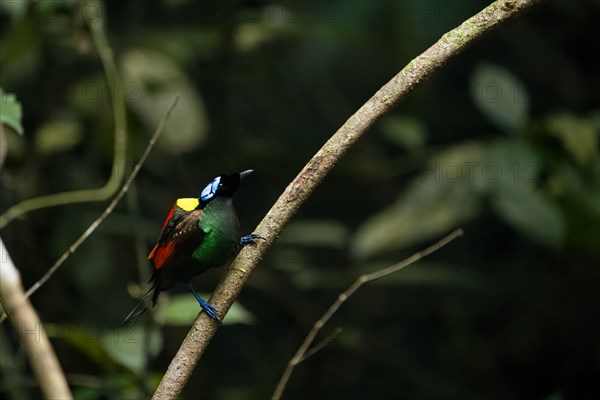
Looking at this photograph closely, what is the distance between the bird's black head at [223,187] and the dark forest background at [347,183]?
36.7 inches

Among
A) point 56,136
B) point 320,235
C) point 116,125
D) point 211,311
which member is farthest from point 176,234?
point 56,136

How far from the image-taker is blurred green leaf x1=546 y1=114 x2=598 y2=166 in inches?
84.7

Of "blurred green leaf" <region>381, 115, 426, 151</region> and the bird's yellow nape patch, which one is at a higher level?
the bird's yellow nape patch

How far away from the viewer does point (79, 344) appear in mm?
1685

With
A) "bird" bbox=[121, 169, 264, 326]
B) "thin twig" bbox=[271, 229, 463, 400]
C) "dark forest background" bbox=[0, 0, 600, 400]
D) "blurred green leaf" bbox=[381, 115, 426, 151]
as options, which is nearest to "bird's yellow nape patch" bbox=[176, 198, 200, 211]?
"bird" bbox=[121, 169, 264, 326]

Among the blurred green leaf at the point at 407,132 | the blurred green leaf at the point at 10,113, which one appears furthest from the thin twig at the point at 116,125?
the blurred green leaf at the point at 407,132

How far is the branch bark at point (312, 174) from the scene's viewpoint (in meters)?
1.01

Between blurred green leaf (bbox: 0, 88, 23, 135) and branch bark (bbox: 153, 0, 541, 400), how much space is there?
1.75 feet

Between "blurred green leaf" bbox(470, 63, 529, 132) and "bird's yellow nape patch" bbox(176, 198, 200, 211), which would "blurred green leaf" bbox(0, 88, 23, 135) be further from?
"blurred green leaf" bbox(470, 63, 529, 132)

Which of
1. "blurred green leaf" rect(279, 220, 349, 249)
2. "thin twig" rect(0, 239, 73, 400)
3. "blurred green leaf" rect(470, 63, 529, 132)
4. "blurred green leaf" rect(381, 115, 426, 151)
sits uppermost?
"thin twig" rect(0, 239, 73, 400)

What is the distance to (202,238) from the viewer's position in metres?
1.10

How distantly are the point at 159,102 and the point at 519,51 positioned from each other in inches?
55.4

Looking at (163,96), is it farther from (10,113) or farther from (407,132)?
(10,113)

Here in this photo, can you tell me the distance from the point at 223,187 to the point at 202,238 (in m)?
0.08
